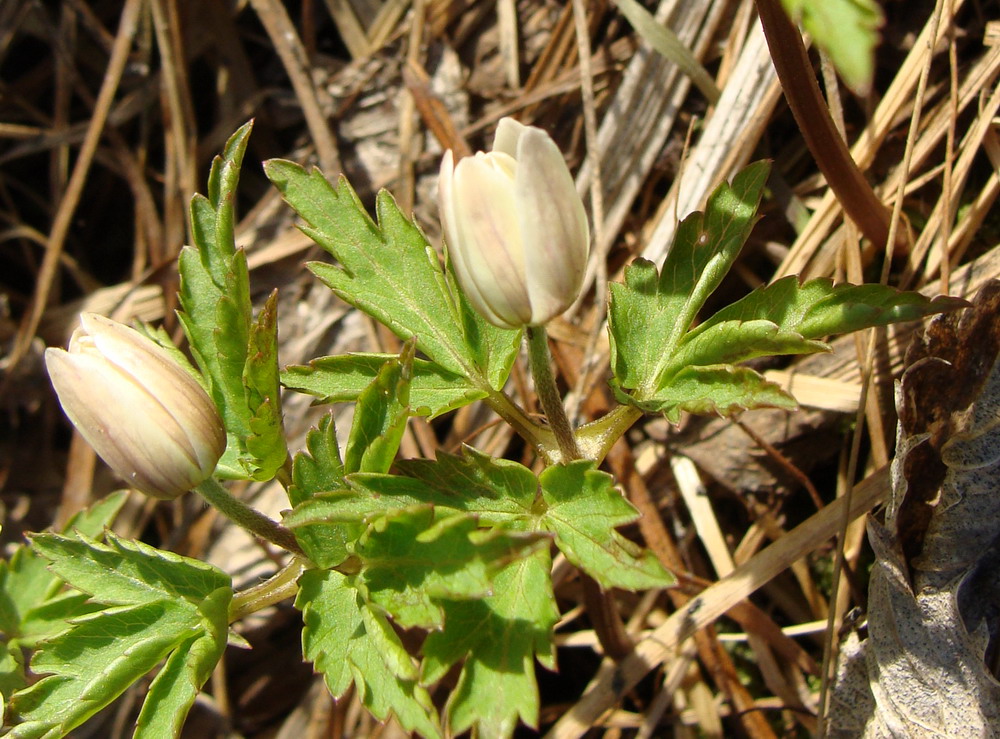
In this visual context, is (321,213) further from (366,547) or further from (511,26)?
(511,26)

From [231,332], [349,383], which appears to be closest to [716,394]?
[349,383]

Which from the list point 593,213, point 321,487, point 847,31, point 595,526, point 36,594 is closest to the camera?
point 847,31

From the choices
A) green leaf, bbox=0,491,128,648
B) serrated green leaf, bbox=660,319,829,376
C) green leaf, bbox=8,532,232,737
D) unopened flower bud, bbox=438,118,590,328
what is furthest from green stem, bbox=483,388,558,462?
green leaf, bbox=0,491,128,648

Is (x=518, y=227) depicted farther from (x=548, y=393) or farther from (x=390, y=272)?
(x=390, y=272)

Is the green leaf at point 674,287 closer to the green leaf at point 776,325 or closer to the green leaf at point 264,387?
the green leaf at point 776,325

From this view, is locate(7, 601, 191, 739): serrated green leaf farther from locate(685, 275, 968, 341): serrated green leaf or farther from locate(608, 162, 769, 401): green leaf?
locate(685, 275, 968, 341): serrated green leaf

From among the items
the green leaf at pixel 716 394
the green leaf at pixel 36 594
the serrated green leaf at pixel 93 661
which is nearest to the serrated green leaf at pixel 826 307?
the green leaf at pixel 716 394

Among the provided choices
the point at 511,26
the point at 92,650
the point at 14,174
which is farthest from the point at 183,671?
the point at 14,174
